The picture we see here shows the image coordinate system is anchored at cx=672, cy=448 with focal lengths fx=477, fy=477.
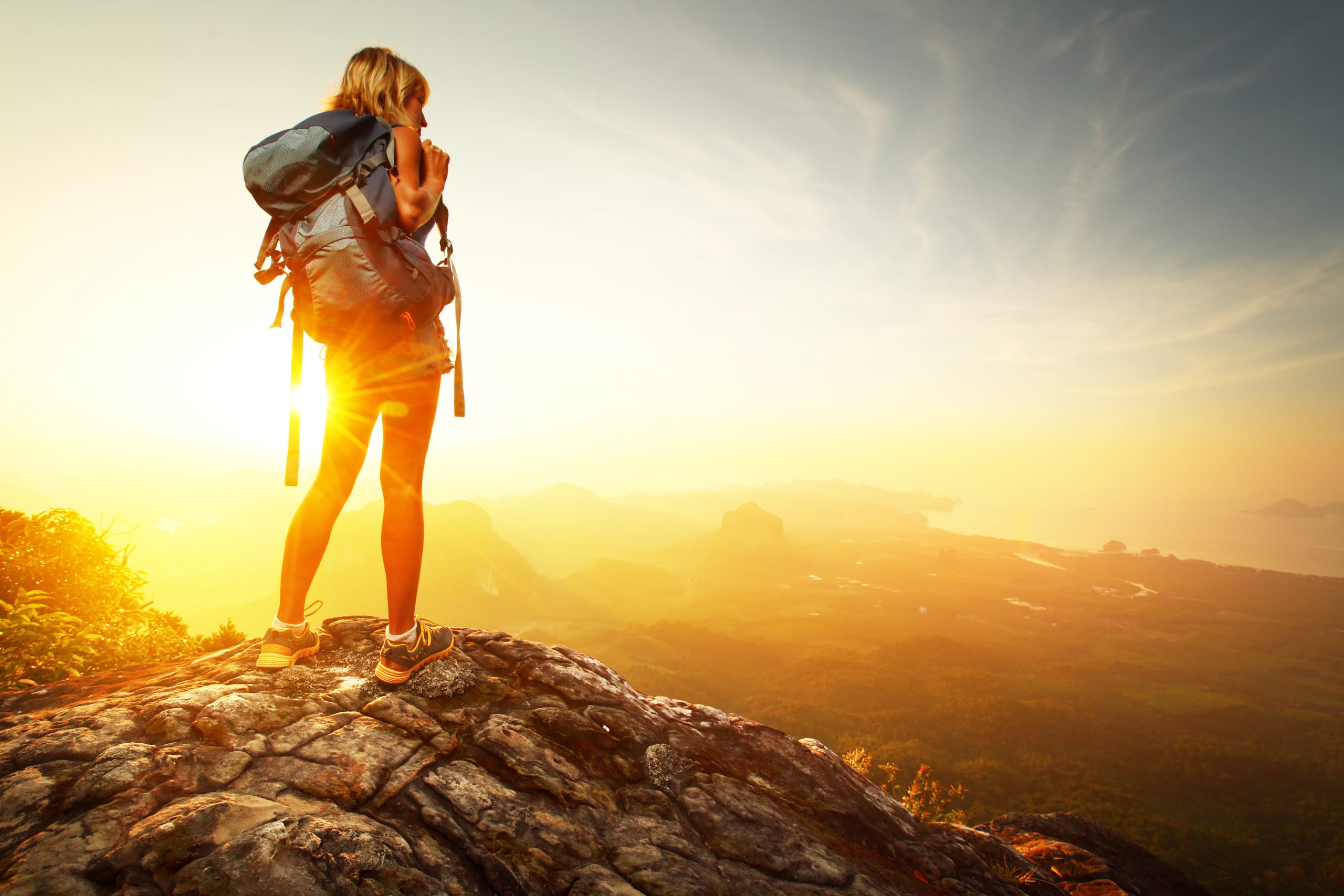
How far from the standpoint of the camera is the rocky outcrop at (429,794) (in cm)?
216

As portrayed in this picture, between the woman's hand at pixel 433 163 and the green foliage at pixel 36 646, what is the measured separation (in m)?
6.05

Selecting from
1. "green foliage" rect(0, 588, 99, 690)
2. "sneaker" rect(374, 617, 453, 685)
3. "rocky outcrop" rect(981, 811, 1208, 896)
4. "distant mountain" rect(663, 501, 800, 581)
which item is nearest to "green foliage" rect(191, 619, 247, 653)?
"green foliage" rect(0, 588, 99, 690)

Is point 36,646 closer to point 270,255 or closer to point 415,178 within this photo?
point 270,255

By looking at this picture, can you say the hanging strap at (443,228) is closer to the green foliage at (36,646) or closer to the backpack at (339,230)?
the backpack at (339,230)

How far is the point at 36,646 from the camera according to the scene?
531 centimetres

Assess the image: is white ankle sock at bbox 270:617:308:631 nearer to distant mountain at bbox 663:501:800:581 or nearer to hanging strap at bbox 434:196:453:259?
hanging strap at bbox 434:196:453:259

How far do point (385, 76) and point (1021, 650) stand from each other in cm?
13671

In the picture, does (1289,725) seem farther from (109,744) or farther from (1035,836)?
(109,744)

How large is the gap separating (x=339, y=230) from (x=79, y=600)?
10965 millimetres

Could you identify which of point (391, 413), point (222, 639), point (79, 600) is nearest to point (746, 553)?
point (222, 639)

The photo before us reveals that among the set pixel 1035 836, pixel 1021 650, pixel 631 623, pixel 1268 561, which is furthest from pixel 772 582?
pixel 1268 561

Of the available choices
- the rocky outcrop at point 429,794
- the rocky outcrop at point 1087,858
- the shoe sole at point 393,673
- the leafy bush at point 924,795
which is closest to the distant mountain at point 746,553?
the rocky outcrop at point 1087,858

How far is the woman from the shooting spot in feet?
10.4

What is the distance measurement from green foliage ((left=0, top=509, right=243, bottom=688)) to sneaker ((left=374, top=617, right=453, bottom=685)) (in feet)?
15.7
